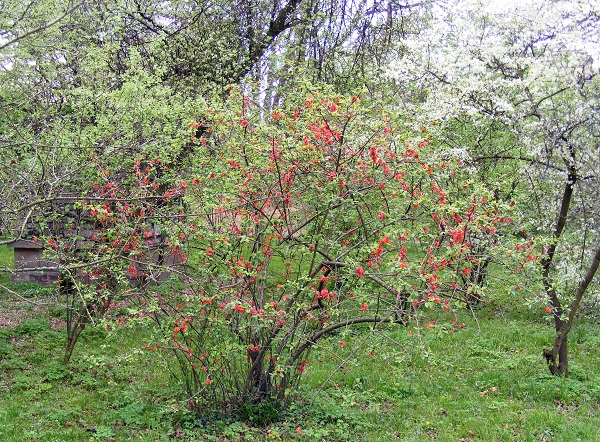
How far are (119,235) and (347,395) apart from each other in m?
2.67

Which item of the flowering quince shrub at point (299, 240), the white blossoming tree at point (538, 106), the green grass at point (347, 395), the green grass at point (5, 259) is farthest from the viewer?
the green grass at point (5, 259)

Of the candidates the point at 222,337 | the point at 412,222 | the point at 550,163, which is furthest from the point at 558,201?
the point at 222,337

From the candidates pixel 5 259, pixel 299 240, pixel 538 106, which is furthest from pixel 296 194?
pixel 5 259

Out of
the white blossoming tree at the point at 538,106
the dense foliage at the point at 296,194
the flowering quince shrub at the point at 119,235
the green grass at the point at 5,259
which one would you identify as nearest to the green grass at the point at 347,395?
the dense foliage at the point at 296,194

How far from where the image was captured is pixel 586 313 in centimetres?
920

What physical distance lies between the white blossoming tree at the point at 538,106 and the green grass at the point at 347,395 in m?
0.78

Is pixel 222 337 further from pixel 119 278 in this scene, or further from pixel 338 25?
pixel 338 25

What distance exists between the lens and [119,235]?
5957 millimetres

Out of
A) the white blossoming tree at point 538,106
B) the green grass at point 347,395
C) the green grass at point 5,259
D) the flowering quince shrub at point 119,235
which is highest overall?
the white blossoming tree at point 538,106

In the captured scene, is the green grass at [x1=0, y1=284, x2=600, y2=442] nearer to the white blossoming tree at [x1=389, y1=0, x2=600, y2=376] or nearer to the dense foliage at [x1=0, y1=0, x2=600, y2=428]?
the dense foliage at [x1=0, y1=0, x2=600, y2=428]

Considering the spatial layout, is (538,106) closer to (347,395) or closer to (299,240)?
(299,240)

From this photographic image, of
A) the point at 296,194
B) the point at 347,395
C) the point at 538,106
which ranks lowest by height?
the point at 347,395

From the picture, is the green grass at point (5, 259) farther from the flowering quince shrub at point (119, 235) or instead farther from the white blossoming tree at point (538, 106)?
the white blossoming tree at point (538, 106)

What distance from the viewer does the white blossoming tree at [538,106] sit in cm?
669
